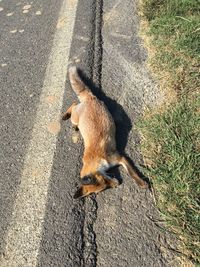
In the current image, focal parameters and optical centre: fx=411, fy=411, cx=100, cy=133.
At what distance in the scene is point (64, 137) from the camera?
11.8 ft

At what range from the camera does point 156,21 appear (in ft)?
14.7

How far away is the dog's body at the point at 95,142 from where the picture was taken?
3.07 m

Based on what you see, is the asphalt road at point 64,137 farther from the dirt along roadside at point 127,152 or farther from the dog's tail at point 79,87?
the dog's tail at point 79,87

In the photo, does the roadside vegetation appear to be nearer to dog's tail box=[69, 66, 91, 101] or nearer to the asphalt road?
the asphalt road

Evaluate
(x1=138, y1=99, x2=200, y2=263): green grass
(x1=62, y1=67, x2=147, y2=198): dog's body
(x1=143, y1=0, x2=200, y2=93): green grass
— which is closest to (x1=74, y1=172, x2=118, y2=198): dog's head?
(x1=62, y1=67, x2=147, y2=198): dog's body

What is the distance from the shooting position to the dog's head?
9.92 feet

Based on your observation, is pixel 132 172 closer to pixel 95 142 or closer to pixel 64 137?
pixel 95 142

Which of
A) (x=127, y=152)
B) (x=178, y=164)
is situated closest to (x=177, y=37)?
(x=127, y=152)

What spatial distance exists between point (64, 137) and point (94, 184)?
2.27ft

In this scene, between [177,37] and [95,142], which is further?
[177,37]

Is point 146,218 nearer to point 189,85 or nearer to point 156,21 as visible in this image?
point 189,85

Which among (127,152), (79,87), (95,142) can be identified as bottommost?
(127,152)

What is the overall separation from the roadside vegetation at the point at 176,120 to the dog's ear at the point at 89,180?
40 centimetres

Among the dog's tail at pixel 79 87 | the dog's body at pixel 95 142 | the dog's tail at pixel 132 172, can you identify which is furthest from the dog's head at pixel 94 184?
the dog's tail at pixel 79 87
